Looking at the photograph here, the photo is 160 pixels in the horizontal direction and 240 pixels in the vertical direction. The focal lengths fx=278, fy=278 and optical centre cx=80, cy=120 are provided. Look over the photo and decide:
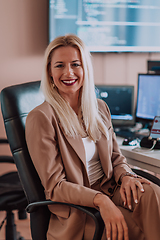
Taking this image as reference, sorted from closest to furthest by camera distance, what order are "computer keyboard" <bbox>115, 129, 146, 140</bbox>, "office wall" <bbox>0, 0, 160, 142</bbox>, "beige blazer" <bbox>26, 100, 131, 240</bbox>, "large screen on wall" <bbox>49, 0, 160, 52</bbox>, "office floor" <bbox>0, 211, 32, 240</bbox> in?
"beige blazer" <bbox>26, 100, 131, 240</bbox>, "computer keyboard" <bbox>115, 129, 146, 140</bbox>, "office floor" <bbox>0, 211, 32, 240</bbox>, "office wall" <bbox>0, 0, 160, 142</bbox>, "large screen on wall" <bbox>49, 0, 160, 52</bbox>

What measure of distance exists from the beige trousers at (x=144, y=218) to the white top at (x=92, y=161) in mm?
238

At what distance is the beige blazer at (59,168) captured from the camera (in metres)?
1.17

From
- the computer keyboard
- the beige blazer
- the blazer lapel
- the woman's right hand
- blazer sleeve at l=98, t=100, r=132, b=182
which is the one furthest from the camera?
the computer keyboard

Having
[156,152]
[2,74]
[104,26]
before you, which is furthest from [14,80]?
[156,152]

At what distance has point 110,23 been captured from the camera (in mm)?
2521

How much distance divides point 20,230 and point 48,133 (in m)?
1.33

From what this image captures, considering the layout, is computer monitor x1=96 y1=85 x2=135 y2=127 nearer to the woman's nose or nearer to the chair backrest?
the woman's nose

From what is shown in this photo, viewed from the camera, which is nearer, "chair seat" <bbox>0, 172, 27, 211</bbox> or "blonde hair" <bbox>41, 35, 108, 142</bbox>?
"blonde hair" <bbox>41, 35, 108, 142</bbox>

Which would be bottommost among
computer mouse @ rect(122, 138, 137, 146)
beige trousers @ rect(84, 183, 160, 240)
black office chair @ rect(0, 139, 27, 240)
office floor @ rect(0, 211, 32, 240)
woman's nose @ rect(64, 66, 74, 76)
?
office floor @ rect(0, 211, 32, 240)

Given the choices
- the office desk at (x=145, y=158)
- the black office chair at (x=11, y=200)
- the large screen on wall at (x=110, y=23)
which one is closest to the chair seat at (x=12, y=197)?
the black office chair at (x=11, y=200)

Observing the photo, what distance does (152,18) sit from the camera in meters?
2.58

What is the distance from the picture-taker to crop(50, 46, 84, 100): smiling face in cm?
135

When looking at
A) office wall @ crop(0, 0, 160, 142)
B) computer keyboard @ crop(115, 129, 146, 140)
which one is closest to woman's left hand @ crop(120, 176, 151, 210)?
computer keyboard @ crop(115, 129, 146, 140)

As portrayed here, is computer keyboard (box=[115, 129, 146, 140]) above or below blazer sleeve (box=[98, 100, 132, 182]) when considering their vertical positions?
below
